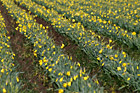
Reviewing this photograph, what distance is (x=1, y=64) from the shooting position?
3564 millimetres

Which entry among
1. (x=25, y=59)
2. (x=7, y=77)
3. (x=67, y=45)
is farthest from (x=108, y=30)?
(x=7, y=77)

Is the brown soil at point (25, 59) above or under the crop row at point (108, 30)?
under

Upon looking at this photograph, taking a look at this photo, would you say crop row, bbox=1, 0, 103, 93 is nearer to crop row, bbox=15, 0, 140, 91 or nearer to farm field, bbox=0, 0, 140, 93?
farm field, bbox=0, 0, 140, 93

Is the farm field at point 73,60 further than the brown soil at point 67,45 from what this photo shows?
No

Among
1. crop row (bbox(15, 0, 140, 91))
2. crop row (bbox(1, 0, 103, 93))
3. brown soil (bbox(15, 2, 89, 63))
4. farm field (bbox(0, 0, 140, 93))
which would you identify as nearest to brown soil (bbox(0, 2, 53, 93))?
farm field (bbox(0, 0, 140, 93))

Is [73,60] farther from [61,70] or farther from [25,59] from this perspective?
[25,59]

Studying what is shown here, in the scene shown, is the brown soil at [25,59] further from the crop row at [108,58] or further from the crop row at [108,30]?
the crop row at [108,30]

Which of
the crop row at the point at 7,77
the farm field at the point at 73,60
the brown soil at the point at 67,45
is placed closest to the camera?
the crop row at the point at 7,77

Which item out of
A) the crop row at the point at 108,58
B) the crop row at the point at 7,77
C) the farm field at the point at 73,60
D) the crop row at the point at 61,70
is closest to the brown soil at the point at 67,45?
the farm field at the point at 73,60

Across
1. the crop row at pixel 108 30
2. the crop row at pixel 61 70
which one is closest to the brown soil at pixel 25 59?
the crop row at pixel 61 70

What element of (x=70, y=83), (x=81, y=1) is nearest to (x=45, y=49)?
(x=70, y=83)

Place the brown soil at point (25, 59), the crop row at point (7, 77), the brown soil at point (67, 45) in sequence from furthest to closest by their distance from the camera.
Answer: the brown soil at point (67, 45) → the brown soil at point (25, 59) → the crop row at point (7, 77)

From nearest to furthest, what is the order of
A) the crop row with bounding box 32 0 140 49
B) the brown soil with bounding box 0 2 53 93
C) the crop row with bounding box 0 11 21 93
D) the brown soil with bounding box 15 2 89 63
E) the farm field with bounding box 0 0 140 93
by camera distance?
the crop row with bounding box 0 11 21 93 < the farm field with bounding box 0 0 140 93 < the brown soil with bounding box 0 2 53 93 < the brown soil with bounding box 15 2 89 63 < the crop row with bounding box 32 0 140 49

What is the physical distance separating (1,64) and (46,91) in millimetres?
1299
